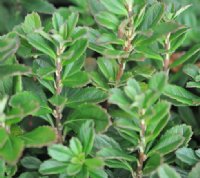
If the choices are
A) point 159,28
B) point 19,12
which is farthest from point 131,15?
point 19,12

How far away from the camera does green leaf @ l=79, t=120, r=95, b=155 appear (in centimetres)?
92

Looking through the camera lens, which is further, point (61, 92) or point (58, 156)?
point (61, 92)

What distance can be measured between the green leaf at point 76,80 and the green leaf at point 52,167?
177mm

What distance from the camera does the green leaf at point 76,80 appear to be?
1.01 meters

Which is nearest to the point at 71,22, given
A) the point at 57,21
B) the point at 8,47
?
the point at 57,21

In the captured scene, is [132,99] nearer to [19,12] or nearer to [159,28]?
[159,28]

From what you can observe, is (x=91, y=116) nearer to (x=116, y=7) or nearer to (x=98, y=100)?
(x=98, y=100)

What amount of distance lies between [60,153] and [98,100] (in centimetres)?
15

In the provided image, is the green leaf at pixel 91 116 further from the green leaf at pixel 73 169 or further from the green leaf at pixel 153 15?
the green leaf at pixel 153 15

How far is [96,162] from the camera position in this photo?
0.91 m

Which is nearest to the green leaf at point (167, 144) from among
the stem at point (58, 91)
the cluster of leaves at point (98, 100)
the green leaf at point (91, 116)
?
the cluster of leaves at point (98, 100)

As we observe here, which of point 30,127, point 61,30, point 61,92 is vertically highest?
point 61,30

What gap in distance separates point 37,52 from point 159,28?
0.28 meters

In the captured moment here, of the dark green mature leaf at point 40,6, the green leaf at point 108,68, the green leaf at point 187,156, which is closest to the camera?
the green leaf at point 187,156
